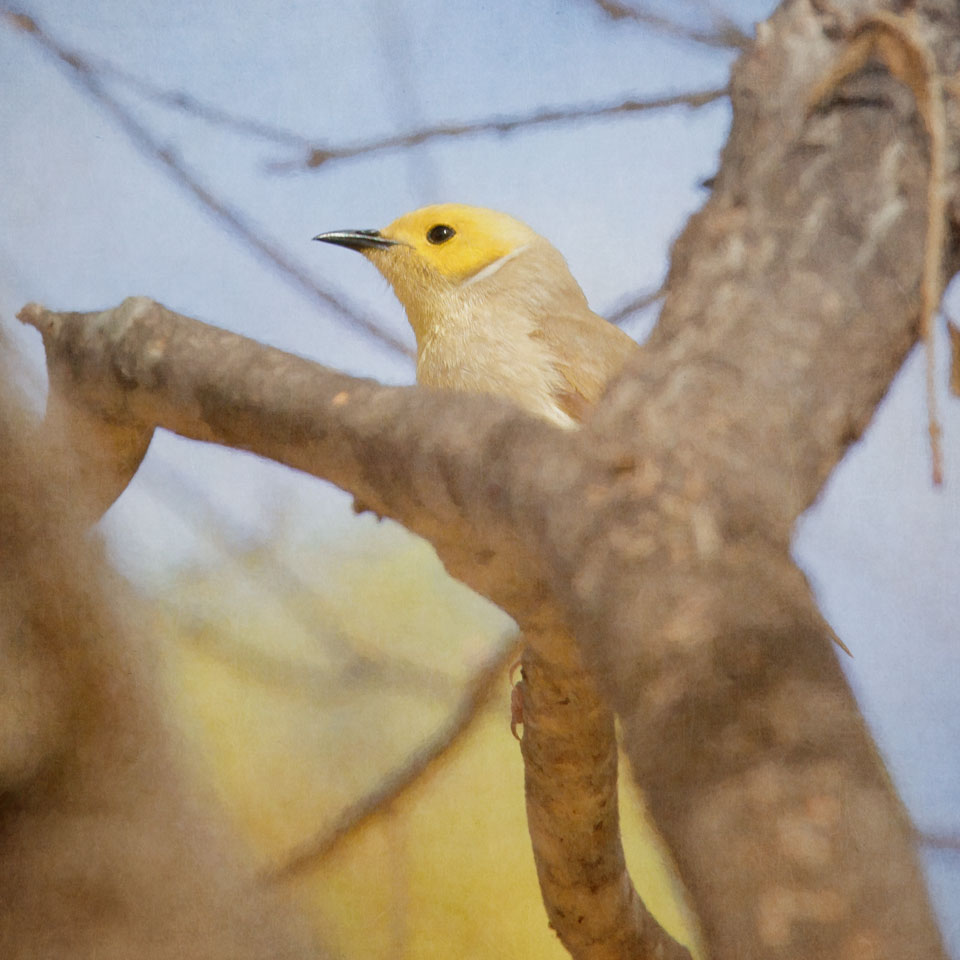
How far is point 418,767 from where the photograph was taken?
2.10 m

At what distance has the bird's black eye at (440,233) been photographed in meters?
2.12

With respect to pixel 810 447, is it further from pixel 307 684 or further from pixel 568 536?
pixel 307 684

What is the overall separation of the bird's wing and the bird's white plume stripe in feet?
0.61

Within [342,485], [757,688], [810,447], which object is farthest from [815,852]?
[342,485]

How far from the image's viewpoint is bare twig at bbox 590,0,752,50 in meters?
1.63

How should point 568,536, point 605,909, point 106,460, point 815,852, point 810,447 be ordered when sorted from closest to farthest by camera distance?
point 815,852 → point 568,536 → point 810,447 → point 106,460 → point 605,909

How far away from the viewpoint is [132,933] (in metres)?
0.85

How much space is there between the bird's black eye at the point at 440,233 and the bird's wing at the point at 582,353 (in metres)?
0.30

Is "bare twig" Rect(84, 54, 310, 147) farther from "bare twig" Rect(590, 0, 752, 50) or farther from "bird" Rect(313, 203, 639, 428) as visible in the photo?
"bare twig" Rect(590, 0, 752, 50)

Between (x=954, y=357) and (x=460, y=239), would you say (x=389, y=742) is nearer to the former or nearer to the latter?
(x=460, y=239)

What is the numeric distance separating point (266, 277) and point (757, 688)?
67.2 inches

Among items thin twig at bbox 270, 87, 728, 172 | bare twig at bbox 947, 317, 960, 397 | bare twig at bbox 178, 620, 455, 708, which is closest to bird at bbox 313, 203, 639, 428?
thin twig at bbox 270, 87, 728, 172

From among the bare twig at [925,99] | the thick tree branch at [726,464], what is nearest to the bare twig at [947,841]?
the thick tree branch at [726,464]

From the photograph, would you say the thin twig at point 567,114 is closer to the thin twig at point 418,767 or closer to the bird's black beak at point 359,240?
the bird's black beak at point 359,240
